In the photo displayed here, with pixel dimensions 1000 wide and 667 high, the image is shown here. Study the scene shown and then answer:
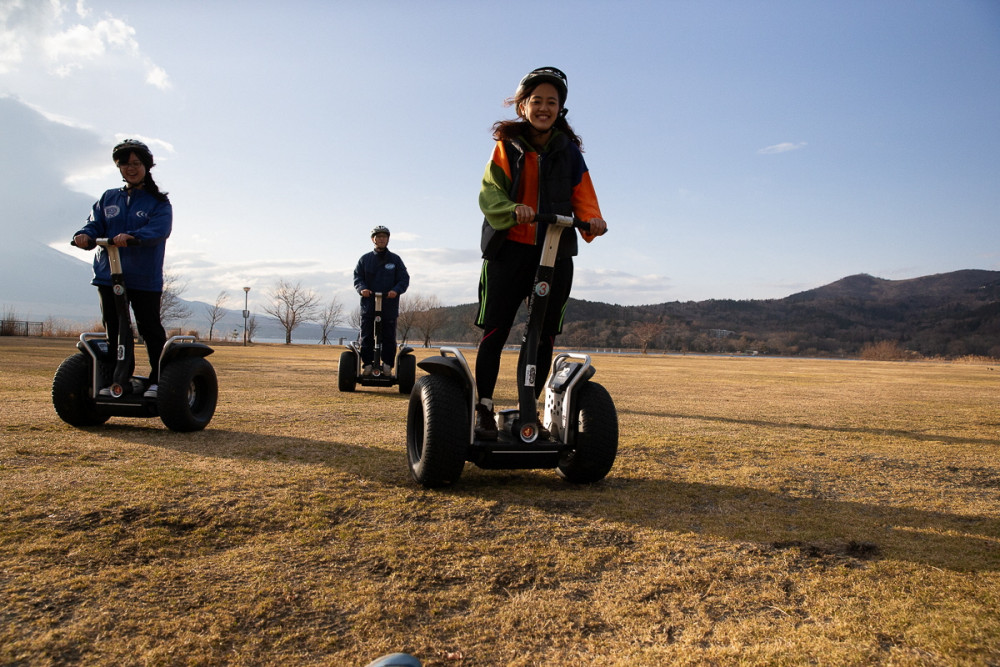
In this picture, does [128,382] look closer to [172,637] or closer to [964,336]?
[172,637]

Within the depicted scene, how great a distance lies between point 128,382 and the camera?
4.55m

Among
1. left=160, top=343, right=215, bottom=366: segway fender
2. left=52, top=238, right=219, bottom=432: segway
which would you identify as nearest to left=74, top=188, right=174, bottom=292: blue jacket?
left=52, top=238, right=219, bottom=432: segway

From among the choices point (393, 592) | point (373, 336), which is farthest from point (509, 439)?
point (373, 336)

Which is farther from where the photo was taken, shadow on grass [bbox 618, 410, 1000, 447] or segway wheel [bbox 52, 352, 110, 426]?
shadow on grass [bbox 618, 410, 1000, 447]

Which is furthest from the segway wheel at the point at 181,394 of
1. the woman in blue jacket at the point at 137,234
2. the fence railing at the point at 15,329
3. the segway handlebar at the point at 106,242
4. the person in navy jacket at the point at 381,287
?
the fence railing at the point at 15,329

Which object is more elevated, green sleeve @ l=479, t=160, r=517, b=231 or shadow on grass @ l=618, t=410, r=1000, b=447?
green sleeve @ l=479, t=160, r=517, b=231

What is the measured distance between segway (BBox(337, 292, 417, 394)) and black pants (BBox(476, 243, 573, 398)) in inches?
209

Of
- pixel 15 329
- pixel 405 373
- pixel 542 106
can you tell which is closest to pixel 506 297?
pixel 542 106

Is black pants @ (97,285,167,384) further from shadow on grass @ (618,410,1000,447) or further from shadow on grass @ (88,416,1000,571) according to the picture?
shadow on grass @ (618,410,1000,447)

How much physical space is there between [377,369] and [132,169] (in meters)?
4.90

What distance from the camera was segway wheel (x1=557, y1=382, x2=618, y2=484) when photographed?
3.19 m

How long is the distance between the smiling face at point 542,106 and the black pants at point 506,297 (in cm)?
73

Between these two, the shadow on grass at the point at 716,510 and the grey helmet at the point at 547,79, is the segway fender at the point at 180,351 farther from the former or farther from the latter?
the grey helmet at the point at 547,79

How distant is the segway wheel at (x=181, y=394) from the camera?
4.39 metres
